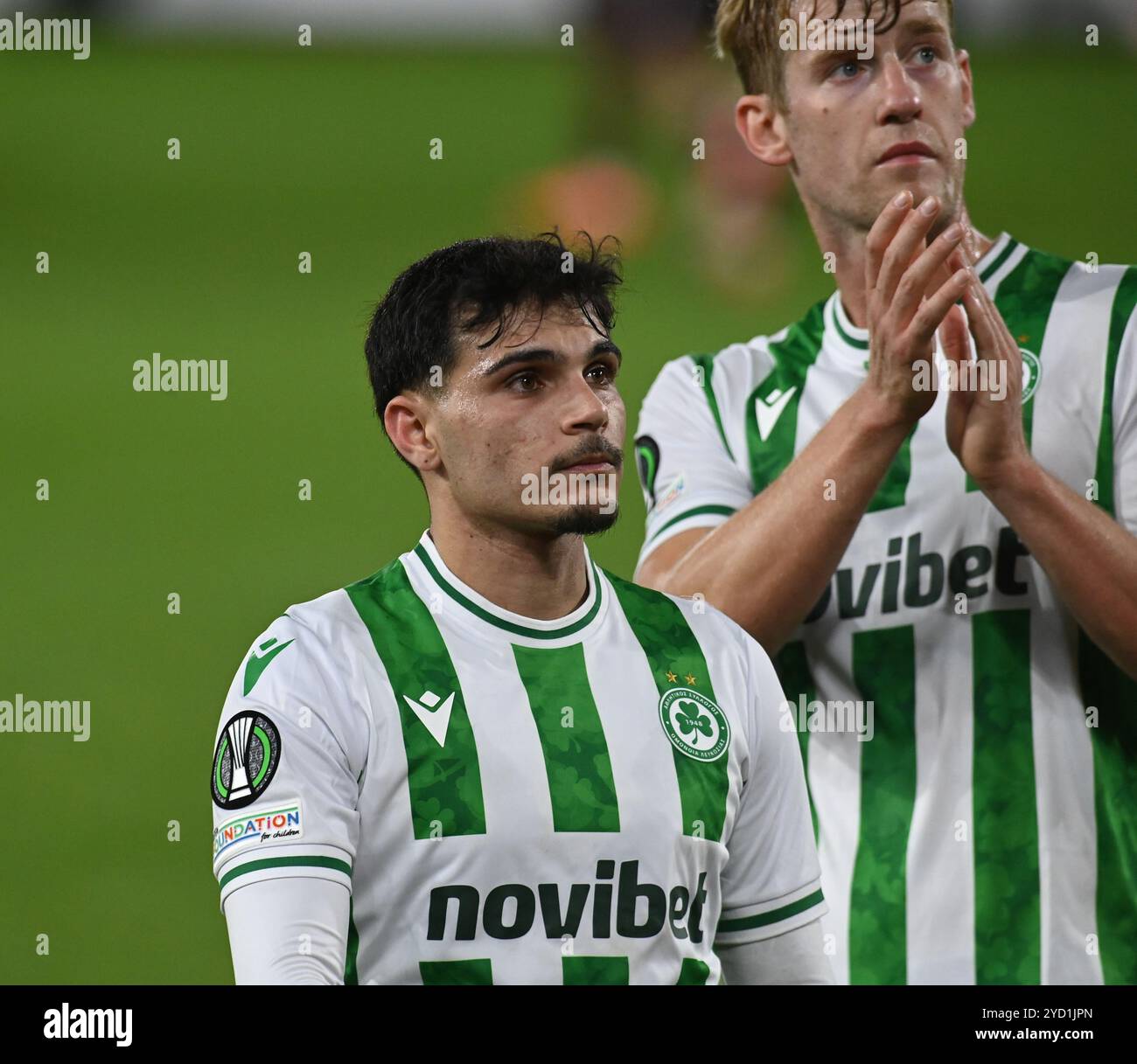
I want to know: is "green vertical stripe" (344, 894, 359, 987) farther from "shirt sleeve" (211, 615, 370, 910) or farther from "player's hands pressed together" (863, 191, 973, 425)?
"player's hands pressed together" (863, 191, 973, 425)

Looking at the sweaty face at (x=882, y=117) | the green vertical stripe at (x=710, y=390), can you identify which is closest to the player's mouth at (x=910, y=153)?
the sweaty face at (x=882, y=117)

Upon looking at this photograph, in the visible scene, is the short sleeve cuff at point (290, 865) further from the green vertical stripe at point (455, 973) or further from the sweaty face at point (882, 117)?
the sweaty face at point (882, 117)

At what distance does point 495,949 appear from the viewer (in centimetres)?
223

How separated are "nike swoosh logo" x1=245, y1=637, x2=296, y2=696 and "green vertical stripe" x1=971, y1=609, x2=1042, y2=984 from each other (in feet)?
3.75

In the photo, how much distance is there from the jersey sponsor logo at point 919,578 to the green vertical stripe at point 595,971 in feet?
2.80

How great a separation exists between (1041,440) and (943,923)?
0.77 metres

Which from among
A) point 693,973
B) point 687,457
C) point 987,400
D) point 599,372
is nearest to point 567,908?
point 693,973

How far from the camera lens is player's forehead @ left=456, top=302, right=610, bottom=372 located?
8.13 ft

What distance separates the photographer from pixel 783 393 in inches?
123

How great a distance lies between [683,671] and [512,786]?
326mm

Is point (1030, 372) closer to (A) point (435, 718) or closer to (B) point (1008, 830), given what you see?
(B) point (1008, 830)

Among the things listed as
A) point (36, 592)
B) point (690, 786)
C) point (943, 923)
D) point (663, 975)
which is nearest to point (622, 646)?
point (690, 786)

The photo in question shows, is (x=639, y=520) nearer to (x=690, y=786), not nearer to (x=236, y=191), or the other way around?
(x=690, y=786)

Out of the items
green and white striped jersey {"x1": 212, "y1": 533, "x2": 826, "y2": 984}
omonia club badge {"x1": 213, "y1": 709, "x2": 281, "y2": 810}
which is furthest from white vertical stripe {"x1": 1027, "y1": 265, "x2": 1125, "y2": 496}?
omonia club badge {"x1": 213, "y1": 709, "x2": 281, "y2": 810}
